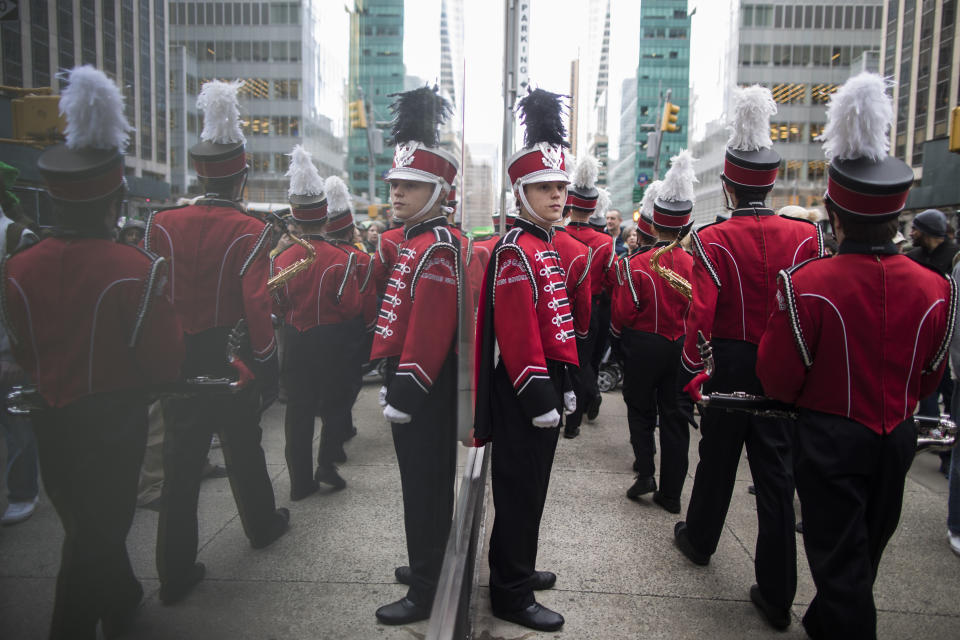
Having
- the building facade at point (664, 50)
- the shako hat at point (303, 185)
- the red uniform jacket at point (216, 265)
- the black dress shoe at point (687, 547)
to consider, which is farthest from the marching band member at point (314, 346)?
the building facade at point (664, 50)

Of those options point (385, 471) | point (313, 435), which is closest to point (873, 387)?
point (385, 471)

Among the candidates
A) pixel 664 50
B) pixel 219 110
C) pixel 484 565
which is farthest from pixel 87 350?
pixel 664 50

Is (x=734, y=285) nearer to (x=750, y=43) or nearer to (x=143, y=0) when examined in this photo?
(x=143, y=0)

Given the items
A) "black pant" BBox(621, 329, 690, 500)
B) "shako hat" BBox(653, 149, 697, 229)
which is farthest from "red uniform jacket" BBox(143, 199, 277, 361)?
"shako hat" BBox(653, 149, 697, 229)

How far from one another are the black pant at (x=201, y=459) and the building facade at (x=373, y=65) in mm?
657

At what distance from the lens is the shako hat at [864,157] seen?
7.26 feet

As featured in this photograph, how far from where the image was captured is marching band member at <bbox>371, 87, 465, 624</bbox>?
7.06ft

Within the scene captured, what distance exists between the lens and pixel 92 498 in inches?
36.7

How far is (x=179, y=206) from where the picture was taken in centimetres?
108

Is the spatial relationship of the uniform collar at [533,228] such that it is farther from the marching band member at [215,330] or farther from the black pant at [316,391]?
the marching band member at [215,330]

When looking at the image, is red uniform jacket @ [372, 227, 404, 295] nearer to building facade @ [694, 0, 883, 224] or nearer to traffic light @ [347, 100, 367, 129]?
traffic light @ [347, 100, 367, 129]

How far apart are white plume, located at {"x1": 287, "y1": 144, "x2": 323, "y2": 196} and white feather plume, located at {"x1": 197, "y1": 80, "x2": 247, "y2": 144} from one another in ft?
0.50

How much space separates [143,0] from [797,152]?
548 centimetres

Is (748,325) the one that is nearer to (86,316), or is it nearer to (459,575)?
(459,575)
